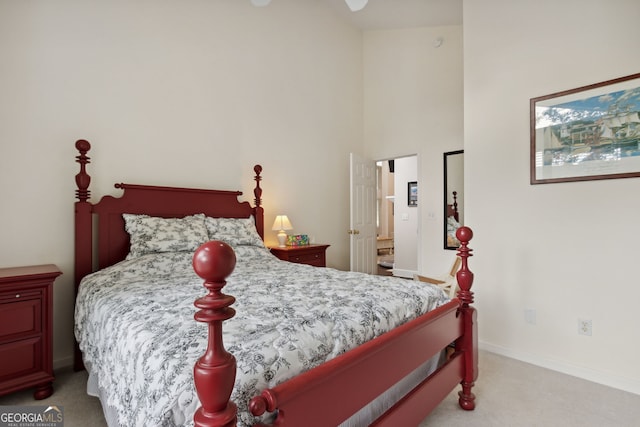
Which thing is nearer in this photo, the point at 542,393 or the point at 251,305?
the point at 251,305

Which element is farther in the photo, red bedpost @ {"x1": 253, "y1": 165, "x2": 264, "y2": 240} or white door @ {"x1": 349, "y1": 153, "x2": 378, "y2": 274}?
white door @ {"x1": 349, "y1": 153, "x2": 378, "y2": 274}

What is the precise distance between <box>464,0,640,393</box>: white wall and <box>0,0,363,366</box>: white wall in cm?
206

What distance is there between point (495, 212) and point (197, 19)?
330cm

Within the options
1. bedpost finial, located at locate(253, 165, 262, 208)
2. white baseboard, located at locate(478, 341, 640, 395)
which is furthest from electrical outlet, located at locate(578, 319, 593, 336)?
bedpost finial, located at locate(253, 165, 262, 208)

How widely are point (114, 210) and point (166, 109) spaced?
3.41 ft

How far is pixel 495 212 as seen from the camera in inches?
110

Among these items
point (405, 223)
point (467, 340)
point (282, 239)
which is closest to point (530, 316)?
point (467, 340)

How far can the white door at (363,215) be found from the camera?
4.50 meters

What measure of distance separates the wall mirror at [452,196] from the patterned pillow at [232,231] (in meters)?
2.54

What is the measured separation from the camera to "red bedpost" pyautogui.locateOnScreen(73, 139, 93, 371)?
251 cm

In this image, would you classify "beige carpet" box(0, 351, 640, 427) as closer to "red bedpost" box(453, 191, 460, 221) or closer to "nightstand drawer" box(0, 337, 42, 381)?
"nightstand drawer" box(0, 337, 42, 381)

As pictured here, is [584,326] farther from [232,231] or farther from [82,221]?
[82,221]

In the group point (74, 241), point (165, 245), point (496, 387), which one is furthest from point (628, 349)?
point (74, 241)

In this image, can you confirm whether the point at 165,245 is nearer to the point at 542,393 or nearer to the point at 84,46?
the point at 84,46
